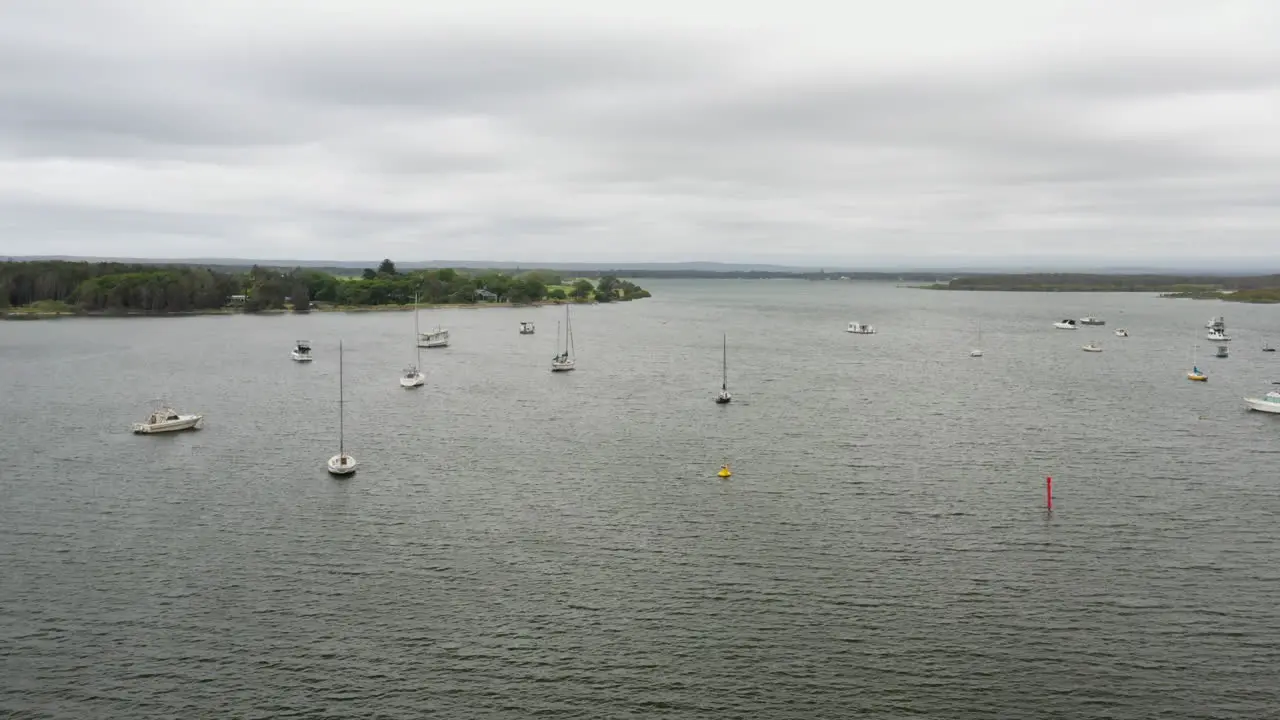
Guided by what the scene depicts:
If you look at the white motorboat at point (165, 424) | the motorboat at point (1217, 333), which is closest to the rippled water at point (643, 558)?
the white motorboat at point (165, 424)

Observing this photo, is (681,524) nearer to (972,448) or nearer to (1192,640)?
(1192,640)

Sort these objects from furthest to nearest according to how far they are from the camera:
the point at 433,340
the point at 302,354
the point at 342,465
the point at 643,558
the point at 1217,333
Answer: the point at 1217,333 < the point at 433,340 < the point at 302,354 < the point at 342,465 < the point at 643,558

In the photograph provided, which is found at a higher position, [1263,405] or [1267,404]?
[1267,404]

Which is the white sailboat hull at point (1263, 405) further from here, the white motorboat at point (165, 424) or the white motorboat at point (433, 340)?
the white motorboat at point (433, 340)

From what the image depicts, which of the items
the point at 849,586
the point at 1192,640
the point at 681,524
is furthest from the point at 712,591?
the point at 1192,640

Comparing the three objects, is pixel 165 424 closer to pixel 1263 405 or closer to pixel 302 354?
pixel 302 354

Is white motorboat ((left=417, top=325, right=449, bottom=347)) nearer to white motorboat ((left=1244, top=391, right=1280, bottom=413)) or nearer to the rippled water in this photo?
the rippled water

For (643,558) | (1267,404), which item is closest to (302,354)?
(643,558)
